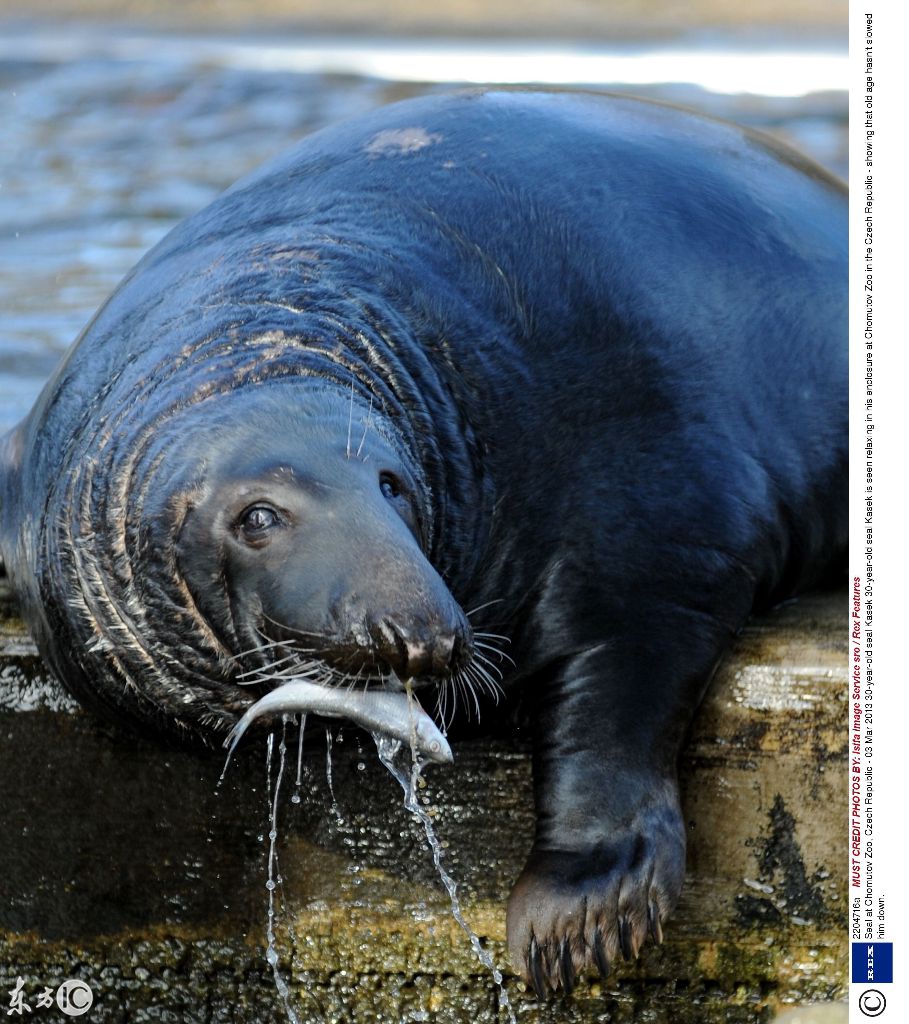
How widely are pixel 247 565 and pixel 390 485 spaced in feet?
1.08

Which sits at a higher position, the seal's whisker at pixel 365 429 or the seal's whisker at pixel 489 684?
the seal's whisker at pixel 365 429

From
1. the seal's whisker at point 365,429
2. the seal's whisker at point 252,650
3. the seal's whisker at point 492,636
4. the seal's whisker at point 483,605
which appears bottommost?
the seal's whisker at point 252,650

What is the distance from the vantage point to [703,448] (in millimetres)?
4164

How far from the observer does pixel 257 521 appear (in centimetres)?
336

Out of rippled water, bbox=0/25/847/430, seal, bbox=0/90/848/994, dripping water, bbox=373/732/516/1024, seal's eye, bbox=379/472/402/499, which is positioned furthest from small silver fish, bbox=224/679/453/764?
rippled water, bbox=0/25/847/430

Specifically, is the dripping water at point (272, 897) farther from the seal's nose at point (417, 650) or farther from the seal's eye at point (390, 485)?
the seal's nose at point (417, 650)

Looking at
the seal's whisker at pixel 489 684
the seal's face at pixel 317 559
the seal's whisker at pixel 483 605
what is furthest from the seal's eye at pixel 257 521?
the seal's whisker at pixel 483 605

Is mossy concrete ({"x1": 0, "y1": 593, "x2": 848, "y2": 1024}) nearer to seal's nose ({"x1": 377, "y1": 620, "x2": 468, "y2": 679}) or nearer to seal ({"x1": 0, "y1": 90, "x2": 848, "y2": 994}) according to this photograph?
seal ({"x1": 0, "y1": 90, "x2": 848, "y2": 994})

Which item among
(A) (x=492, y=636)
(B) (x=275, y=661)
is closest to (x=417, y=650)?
(B) (x=275, y=661)

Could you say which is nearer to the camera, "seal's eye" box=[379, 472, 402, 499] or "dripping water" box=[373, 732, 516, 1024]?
"seal's eye" box=[379, 472, 402, 499]

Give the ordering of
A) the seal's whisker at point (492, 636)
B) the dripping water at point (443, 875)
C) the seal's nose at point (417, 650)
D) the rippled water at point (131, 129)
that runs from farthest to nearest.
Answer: the rippled water at point (131, 129) < the dripping water at point (443, 875) < the seal's whisker at point (492, 636) < the seal's nose at point (417, 650)

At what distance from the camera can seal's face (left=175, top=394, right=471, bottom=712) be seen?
318 centimetres

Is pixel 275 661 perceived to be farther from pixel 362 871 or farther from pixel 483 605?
pixel 362 871

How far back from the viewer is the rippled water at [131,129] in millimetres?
7445
